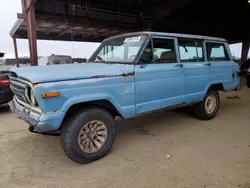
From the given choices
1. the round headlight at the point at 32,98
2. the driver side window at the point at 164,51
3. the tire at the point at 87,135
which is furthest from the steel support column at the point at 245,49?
the round headlight at the point at 32,98

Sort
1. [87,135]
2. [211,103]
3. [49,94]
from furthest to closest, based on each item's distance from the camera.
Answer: [211,103], [87,135], [49,94]

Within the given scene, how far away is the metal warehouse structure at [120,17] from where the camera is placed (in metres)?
9.49

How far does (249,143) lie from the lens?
3.50m

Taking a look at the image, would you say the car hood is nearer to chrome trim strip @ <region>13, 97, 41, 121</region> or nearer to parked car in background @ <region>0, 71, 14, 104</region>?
chrome trim strip @ <region>13, 97, 41, 121</region>

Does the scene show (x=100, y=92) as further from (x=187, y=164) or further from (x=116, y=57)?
(x=187, y=164)

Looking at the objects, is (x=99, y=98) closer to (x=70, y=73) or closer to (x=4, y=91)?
(x=70, y=73)

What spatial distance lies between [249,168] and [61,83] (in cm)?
291

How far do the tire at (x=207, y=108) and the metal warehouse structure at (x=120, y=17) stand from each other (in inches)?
249

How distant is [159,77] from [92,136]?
1.62m

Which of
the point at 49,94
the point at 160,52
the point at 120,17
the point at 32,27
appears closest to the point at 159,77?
the point at 160,52

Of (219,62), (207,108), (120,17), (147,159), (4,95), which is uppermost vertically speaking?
(120,17)

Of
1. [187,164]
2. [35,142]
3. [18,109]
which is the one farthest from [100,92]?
[35,142]

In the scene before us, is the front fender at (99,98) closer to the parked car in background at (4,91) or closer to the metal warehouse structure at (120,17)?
the parked car in background at (4,91)

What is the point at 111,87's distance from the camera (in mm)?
2969
